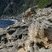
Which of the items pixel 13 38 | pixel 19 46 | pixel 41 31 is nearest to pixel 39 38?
pixel 41 31

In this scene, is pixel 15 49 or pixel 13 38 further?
pixel 13 38

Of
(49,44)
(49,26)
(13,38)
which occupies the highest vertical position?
(49,26)

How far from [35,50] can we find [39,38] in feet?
5.43

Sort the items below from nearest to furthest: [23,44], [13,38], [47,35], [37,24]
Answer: [47,35] < [37,24] < [23,44] < [13,38]

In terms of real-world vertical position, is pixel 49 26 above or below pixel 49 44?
above

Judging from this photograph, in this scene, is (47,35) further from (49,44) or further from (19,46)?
(19,46)

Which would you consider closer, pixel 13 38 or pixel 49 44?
pixel 49 44

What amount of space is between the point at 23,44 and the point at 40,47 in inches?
189

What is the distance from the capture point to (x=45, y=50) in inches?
911

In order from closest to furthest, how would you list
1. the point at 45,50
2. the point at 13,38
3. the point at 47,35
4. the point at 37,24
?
the point at 45,50, the point at 47,35, the point at 37,24, the point at 13,38

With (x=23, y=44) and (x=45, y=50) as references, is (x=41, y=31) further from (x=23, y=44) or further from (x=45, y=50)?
(x=23, y=44)

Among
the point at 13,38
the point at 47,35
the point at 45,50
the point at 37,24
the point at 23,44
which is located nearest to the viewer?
the point at 45,50

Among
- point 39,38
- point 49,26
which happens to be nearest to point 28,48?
point 39,38

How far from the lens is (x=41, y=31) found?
82.4 feet
